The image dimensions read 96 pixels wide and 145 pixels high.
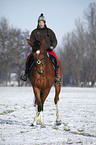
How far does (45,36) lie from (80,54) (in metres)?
56.8

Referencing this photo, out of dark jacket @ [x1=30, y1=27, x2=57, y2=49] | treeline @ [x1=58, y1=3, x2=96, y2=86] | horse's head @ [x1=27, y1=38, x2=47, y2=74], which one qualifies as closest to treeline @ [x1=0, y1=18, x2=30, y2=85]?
treeline @ [x1=58, y1=3, x2=96, y2=86]

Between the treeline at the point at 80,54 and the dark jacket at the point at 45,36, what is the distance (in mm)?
47558

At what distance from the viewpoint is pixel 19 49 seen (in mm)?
59656

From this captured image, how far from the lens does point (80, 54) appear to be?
63.2 meters

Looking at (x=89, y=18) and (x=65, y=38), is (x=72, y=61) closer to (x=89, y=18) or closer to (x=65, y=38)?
(x=65, y=38)

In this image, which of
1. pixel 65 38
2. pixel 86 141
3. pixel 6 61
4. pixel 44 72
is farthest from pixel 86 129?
pixel 65 38

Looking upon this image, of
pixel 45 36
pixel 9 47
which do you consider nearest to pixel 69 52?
pixel 9 47

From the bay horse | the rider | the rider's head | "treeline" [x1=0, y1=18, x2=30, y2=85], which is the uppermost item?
"treeline" [x1=0, y1=18, x2=30, y2=85]

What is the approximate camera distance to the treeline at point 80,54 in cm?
5453

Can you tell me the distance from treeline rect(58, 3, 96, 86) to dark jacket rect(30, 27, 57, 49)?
4756 cm

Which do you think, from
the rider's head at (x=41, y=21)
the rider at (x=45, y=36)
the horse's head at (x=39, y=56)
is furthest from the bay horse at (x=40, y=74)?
the rider's head at (x=41, y=21)

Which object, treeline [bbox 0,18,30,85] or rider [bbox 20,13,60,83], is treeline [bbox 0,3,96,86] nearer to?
treeline [bbox 0,18,30,85]

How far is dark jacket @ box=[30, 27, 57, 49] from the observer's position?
705cm

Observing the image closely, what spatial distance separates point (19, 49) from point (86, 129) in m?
54.7
